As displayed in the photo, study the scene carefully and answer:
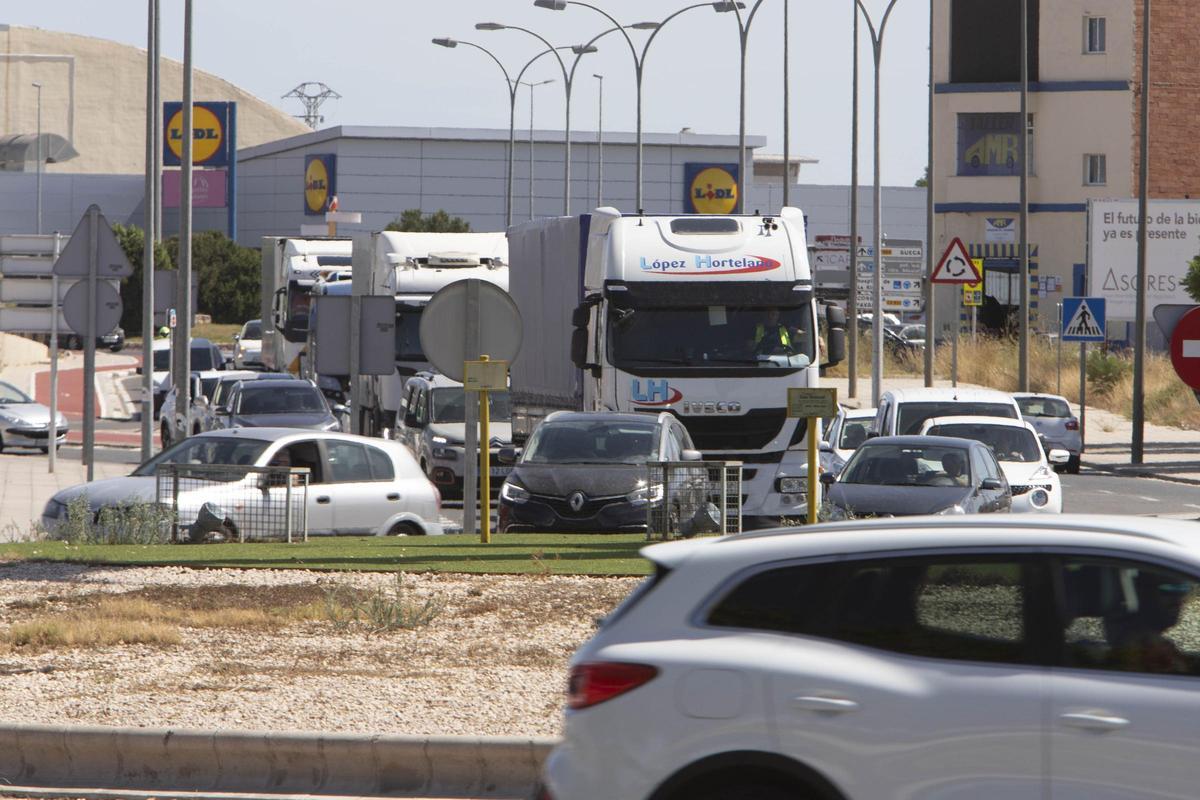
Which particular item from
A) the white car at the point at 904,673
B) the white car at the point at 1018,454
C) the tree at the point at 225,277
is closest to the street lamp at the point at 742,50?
the white car at the point at 1018,454

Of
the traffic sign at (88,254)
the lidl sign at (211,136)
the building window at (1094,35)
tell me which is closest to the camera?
the traffic sign at (88,254)

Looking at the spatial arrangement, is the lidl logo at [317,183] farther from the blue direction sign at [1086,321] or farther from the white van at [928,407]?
the white van at [928,407]

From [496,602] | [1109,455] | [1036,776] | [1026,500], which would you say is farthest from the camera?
[1109,455]

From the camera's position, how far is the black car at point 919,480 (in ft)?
59.5

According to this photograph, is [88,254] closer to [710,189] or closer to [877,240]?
[877,240]

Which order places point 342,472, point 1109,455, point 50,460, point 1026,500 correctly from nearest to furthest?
point 342,472 < point 1026,500 < point 50,460 < point 1109,455

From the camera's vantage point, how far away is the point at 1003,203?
69625 millimetres

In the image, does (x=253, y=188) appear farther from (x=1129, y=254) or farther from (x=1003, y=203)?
(x=1129, y=254)

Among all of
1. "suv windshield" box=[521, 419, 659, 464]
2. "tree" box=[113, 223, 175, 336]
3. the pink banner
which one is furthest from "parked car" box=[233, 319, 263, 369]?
the pink banner

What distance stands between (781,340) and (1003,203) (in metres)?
50.8

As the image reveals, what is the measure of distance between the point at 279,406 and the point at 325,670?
22.0 m

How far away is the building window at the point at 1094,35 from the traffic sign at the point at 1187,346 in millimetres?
59161

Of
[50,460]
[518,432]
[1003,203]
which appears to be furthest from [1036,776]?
[1003,203]

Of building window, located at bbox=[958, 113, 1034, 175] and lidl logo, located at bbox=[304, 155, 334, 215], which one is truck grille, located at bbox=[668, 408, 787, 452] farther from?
lidl logo, located at bbox=[304, 155, 334, 215]
